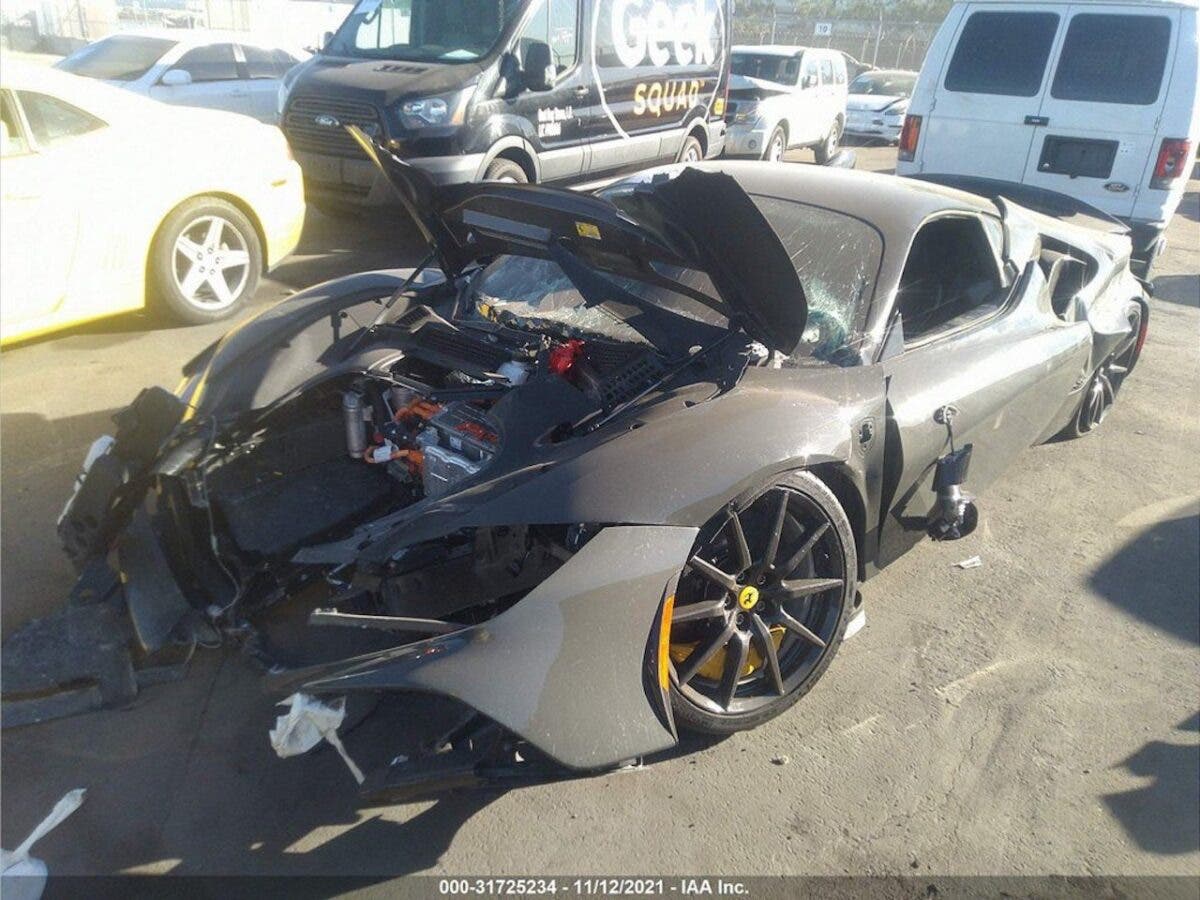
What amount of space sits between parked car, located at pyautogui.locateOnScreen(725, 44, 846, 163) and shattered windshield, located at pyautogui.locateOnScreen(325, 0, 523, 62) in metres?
4.97

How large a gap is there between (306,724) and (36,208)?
3.92m

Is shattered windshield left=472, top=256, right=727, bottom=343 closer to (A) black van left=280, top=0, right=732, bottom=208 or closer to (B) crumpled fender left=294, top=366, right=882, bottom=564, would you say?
(B) crumpled fender left=294, top=366, right=882, bottom=564

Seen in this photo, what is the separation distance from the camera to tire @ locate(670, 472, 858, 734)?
2477mm

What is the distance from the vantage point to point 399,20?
7645 mm

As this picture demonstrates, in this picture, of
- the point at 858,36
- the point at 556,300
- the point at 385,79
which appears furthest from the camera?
the point at 858,36

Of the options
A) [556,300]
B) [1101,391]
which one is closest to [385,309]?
[556,300]

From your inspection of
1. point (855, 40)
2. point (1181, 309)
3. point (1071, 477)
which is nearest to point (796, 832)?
point (1071, 477)

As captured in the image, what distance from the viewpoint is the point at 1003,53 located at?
23.2 feet

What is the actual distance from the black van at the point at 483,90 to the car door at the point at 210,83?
1319 millimetres

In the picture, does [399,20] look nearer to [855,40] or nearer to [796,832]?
[796,832]

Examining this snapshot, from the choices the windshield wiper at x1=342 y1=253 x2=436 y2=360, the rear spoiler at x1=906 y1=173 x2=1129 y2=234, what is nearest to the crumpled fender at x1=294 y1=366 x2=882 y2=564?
the windshield wiper at x1=342 y1=253 x2=436 y2=360

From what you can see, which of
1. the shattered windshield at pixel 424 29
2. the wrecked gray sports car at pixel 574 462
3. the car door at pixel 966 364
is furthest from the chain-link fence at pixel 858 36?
the wrecked gray sports car at pixel 574 462

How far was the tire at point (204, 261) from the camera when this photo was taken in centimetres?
536

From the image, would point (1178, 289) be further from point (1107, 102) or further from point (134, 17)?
point (134, 17)
